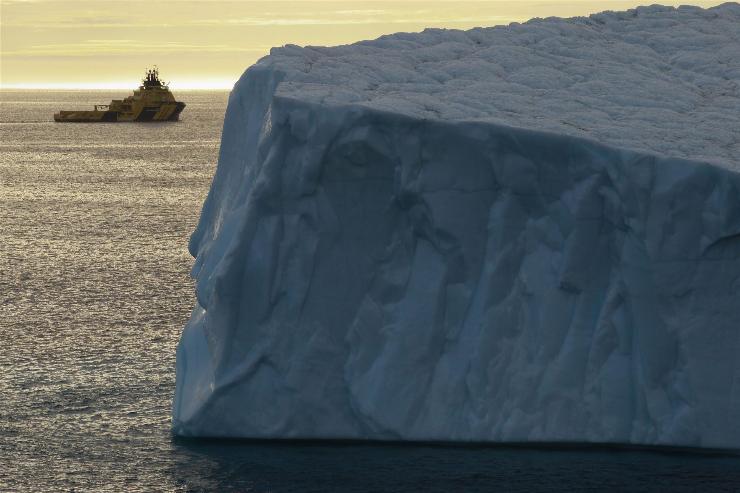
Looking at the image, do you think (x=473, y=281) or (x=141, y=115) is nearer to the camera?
(x=473, y=281)

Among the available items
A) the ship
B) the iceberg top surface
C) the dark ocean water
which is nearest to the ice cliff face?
the iceberg top surface

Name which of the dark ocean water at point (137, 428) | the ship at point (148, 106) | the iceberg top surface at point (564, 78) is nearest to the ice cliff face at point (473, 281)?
the iceberg top surface at point (564, 78)

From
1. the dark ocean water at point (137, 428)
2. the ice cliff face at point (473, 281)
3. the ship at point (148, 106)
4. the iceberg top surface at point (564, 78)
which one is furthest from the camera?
the ship at point (148, 106)

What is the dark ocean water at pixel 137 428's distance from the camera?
1489cm

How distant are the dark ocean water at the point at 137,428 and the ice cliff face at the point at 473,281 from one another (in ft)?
1.52

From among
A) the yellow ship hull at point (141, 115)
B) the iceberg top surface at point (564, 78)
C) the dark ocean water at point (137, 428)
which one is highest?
the iceberg top surface at point (564, 78)

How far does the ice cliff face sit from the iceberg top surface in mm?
125

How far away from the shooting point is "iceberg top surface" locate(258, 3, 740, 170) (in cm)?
1633

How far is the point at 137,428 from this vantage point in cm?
1717

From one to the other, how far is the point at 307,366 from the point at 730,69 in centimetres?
902

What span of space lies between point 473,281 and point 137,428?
517cm

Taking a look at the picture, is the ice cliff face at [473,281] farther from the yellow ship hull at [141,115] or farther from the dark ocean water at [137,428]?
the yellow ship hull at [141,115]

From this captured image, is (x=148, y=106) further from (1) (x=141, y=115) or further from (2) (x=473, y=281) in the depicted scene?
(2) (x=473, y=281)

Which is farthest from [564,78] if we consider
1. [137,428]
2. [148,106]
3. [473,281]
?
[148,106]
